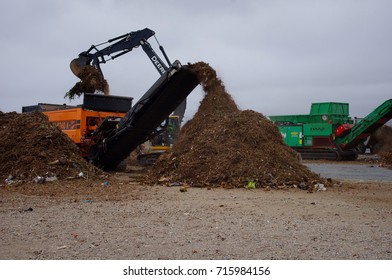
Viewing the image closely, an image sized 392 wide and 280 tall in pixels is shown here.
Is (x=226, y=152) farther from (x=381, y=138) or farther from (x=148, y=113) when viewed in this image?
(x=381, y=138)

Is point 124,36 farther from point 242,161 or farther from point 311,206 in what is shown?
point 311,206

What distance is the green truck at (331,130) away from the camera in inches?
904

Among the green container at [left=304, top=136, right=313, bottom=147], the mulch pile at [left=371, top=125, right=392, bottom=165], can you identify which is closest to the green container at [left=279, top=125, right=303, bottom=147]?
the green container at [left=304, top=136, right=313, bottom=147]

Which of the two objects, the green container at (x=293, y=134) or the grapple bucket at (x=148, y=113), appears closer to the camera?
the grapple bucket at (x=148, y=113)

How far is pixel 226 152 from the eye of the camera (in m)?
10.8

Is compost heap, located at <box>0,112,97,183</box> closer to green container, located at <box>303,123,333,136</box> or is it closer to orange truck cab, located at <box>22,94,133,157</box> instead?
orange truck cab, located at <box>22,94,133,157</box>

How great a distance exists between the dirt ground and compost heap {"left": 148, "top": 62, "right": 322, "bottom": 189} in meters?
0.53

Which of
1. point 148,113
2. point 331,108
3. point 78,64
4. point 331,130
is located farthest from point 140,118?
point 331,108

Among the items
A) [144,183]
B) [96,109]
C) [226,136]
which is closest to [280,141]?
[226,136]

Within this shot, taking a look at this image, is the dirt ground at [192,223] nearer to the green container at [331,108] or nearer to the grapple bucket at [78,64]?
the grapple bucket at [78,64]

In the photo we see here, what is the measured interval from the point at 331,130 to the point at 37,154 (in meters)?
17.1

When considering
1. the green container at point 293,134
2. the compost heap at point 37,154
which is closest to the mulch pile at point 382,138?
the green container at point 293,134

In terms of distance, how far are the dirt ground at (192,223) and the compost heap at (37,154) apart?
3.23 ft

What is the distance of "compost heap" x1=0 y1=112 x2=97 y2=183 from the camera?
36.3 ft
